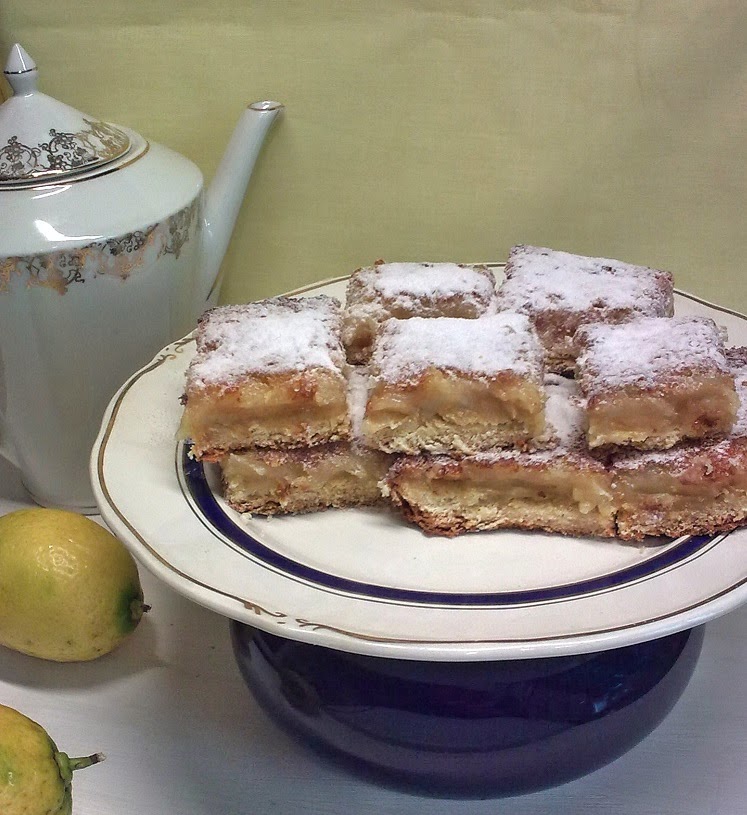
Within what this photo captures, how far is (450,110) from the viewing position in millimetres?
1518

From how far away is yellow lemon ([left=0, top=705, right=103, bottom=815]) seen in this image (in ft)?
2.64

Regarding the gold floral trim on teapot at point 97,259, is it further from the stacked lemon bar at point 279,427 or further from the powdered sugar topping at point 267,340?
the stacked lemon bar at point 279,427

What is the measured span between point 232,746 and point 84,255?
0.70 m

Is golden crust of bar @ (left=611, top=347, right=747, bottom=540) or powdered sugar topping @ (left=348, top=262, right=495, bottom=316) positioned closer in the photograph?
golden crust of bar @ (left=611, top=347, right=747, bottom=540)

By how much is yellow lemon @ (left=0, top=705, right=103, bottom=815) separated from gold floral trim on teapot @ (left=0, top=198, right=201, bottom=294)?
603 mm

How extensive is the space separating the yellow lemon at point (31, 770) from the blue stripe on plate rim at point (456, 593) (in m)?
0.28

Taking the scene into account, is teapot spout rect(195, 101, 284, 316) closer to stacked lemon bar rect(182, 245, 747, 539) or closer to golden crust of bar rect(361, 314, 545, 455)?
stacked lemon bar rect(182, 245, 747, 539)

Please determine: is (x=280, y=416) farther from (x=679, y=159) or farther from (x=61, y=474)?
(x=679, y=159)

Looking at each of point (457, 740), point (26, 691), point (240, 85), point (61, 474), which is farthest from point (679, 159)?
point (26, 691)

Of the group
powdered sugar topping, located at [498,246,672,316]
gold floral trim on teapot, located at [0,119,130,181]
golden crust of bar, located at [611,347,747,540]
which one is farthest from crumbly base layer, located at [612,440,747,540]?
gold floral trim on teapot, located at [0,119,130,181]

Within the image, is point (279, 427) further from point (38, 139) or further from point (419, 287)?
point (38, 139)

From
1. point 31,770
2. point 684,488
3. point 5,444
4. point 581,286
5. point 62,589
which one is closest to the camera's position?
point 31,770

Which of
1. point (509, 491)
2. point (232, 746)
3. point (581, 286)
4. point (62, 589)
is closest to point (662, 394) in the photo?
point (509, 491)

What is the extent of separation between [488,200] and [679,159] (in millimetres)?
347
